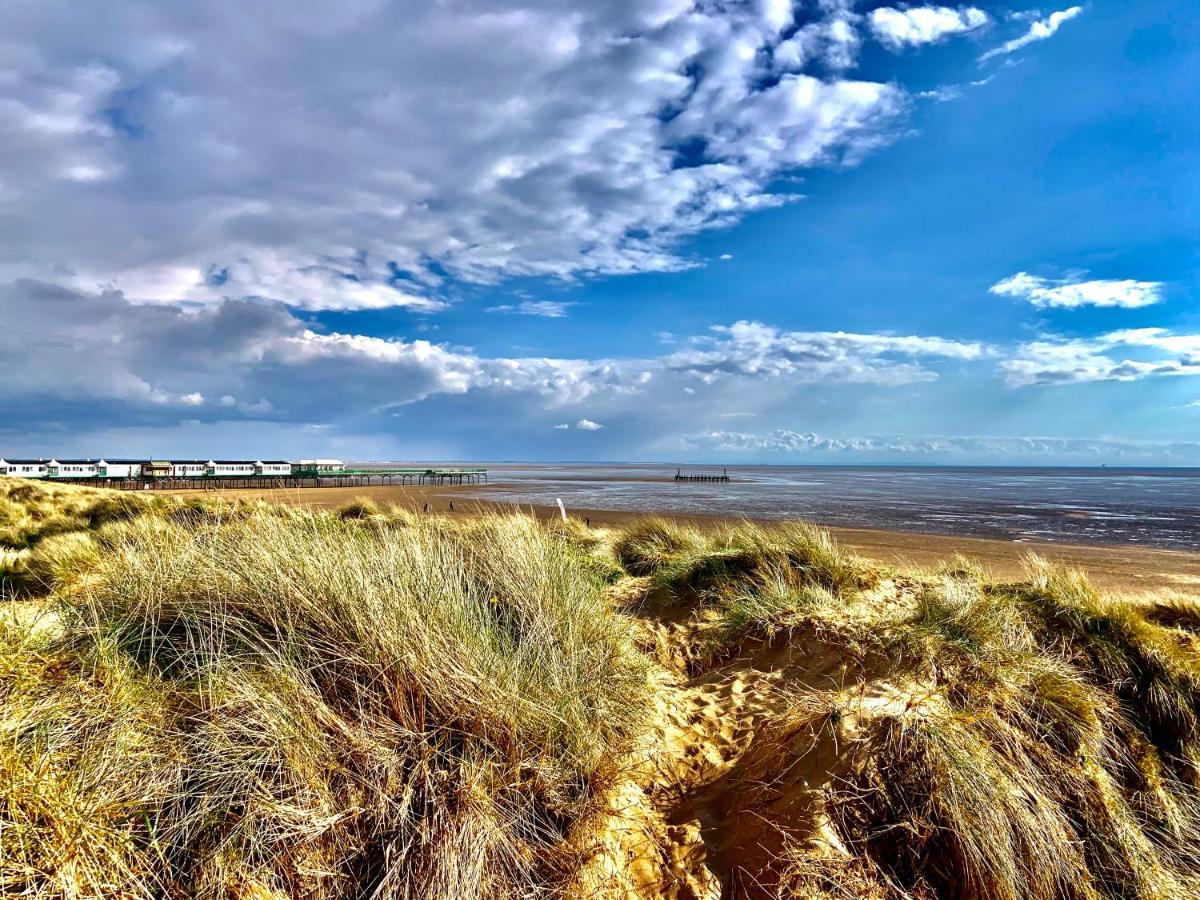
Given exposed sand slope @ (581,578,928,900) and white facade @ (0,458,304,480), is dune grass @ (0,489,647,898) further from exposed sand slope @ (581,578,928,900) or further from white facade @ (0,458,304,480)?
white facade @ (0,458,304,480)

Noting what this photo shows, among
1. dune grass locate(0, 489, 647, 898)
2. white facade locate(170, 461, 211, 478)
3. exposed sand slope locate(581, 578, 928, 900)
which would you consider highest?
white facade locate(170, 461, 211, 478)

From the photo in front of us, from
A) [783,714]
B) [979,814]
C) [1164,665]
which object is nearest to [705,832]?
[783,714]

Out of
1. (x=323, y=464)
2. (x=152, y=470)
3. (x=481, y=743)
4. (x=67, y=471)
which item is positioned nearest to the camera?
(x=481, y=743)

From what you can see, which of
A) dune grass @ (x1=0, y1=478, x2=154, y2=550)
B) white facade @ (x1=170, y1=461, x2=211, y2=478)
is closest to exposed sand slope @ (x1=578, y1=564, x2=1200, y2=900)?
dune grass @ (x1=0, y1=478, x2=154, y2=550)

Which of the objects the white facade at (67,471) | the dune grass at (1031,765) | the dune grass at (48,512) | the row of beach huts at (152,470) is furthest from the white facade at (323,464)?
the dune grass at (1031,765)

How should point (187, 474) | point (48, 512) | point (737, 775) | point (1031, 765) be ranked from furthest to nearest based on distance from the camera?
1. point (187, 474)
2. point (48, 512)
3. point (737, 775)
4. point (1031, 765)

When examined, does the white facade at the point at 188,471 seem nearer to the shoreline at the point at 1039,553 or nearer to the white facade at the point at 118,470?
the white facade at the point at 118,470

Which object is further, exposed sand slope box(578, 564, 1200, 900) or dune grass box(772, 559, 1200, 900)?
dune grass box(772, 559, 1200, 900)

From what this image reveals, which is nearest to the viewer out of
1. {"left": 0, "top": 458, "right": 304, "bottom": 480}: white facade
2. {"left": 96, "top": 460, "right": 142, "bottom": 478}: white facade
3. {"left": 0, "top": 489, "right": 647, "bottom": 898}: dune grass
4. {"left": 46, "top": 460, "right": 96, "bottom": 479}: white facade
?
{"left": 0, "top": 489, "right": 647, "bottom": 898}: dune grass

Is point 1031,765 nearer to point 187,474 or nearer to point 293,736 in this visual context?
point 293,736

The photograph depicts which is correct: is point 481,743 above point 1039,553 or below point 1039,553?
above

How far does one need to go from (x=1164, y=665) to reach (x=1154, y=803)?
148 cm

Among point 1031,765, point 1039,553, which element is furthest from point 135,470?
point 1031,765

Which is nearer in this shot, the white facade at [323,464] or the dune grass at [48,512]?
the dune grass at [48,512]
